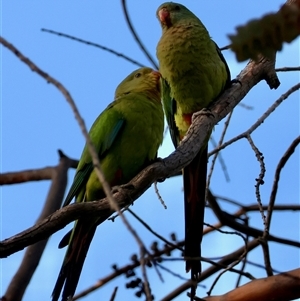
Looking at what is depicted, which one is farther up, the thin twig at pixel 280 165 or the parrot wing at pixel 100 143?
the parrot wing at pixel 100 143

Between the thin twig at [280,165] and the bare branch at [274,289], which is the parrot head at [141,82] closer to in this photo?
the thin twig at [280,165]

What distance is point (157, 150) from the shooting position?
3188 mm

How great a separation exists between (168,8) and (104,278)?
204 cm

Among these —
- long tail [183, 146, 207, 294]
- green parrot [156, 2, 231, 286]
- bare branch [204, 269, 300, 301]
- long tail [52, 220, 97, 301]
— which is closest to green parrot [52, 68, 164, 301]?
long tail [52, 220, 97, 301]

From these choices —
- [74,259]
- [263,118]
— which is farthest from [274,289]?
[74,259]

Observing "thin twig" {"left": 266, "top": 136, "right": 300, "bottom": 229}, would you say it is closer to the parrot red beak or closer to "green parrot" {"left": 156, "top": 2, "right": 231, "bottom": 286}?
"green parrot" {"left": 156, "top": 2, "right": 231, "bottom": 286}

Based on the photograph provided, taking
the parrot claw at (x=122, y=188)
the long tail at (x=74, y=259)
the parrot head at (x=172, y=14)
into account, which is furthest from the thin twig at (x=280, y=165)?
the parrot head at (x=172, y=14)

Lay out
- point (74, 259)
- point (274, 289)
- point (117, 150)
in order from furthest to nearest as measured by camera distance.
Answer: point (117, 150) < point (74, 259) < point (274, 289)

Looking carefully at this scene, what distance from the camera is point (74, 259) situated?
9.04 feet

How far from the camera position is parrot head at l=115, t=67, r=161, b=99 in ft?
11.6

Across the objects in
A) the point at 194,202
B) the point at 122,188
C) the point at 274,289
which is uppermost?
the point at 194,202

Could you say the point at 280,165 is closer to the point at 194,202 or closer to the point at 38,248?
the point at 194,202

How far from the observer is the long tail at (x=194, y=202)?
2.97m

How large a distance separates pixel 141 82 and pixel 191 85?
0.53 m
